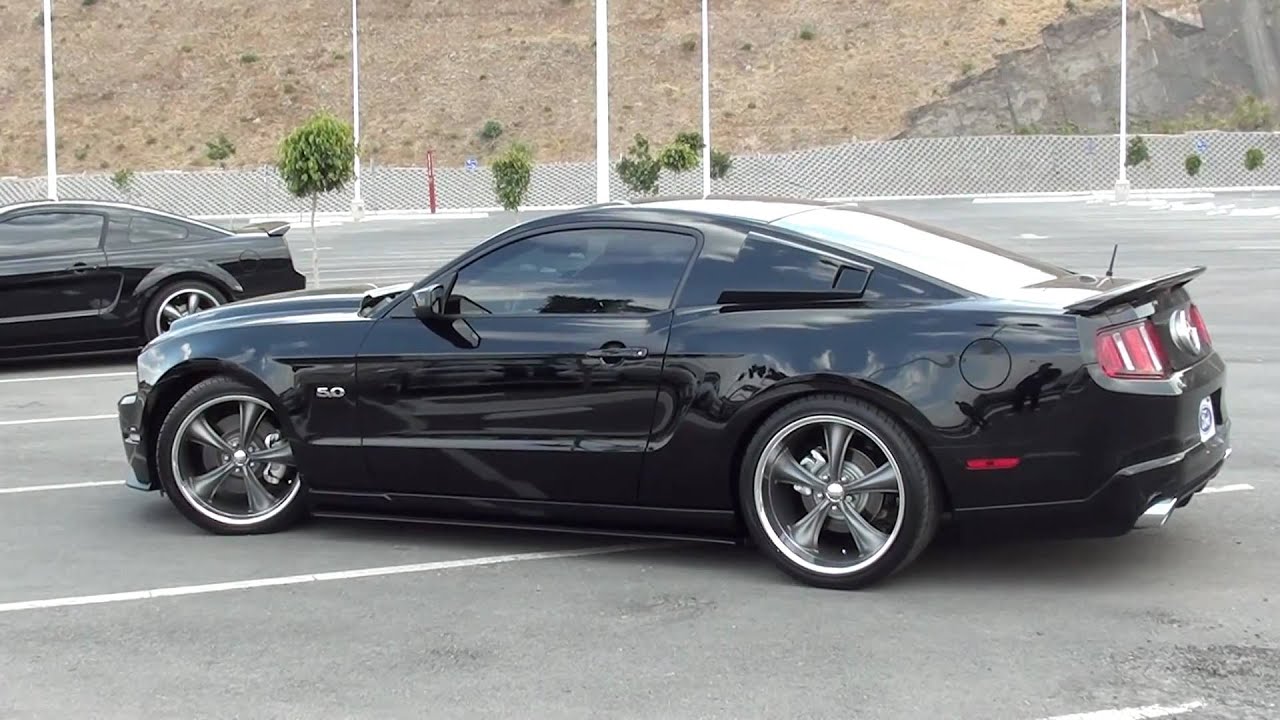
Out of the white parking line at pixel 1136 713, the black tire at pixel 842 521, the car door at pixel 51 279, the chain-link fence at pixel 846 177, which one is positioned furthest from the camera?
the chain-link fence at pixel 846 177

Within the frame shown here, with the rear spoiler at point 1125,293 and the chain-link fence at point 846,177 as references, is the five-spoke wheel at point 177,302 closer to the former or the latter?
the rear spoiler at point 1125,293

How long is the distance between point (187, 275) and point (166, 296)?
0.83 feet

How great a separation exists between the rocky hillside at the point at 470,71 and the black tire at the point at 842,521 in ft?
198

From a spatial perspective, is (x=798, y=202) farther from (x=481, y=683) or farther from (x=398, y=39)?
(x=398, y=39)

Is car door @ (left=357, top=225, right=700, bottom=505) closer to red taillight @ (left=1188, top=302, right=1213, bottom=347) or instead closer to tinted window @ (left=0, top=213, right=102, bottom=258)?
red taillight @ (left=1188, top=302, right=1213, bottom=347)

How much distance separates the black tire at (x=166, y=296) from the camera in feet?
42.5

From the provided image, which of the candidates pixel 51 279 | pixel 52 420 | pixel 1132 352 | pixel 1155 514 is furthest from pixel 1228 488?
pixel 51 279

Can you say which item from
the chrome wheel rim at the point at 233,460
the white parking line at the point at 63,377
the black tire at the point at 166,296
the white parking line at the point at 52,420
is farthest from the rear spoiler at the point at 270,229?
the chrome wheel rim at the point at 233,460

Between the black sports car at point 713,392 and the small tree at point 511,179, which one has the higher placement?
the small tree at point 511,179

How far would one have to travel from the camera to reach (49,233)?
42.2 feet

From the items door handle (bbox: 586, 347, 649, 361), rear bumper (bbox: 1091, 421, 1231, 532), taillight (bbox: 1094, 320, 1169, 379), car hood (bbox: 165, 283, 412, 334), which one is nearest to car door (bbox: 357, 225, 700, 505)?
door handle (bbox: 586, 347, 649, 361)

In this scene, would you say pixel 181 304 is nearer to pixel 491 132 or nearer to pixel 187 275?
pixel 187 275

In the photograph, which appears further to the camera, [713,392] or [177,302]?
[177,302]

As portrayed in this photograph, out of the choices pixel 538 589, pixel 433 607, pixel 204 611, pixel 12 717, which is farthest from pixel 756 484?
pixel 12 717
